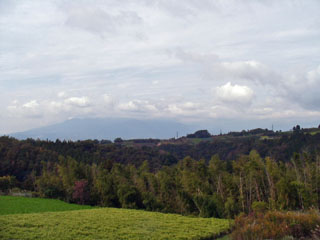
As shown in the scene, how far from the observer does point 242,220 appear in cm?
1727

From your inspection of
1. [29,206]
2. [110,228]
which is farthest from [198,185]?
[29,206]

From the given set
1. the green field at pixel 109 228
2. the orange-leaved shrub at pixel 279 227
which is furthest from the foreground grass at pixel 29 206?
the orange-leaved shrub at pixel 279 227

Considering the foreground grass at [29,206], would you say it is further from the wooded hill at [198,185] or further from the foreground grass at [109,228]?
the foreground grass at [109,228]

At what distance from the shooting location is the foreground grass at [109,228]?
65.4ft

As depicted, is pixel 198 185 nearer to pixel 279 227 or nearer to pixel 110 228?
pixel 110 228

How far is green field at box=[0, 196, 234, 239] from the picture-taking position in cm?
1992

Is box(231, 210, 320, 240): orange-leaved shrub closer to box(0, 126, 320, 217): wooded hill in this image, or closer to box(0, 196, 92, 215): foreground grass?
box(0, 126, 320, 217): wooded hill

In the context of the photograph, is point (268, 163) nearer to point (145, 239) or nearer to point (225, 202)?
point (225, 202)

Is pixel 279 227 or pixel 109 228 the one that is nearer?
pixel 279 227

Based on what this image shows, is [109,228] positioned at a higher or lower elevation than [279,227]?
lower

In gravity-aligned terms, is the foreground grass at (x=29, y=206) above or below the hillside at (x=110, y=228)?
below

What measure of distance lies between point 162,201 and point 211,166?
Result: 6.07m

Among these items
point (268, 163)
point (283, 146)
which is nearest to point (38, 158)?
point (268, 163)

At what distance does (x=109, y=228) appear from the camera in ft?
72.4
